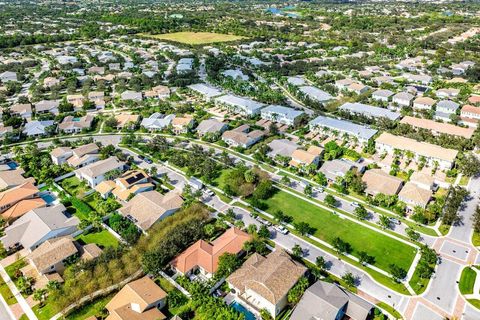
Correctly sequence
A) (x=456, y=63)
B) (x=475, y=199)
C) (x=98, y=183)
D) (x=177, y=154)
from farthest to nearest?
(x=456, y=63) < (x=177, y=154) < (x=98, y=183) < (x=475, y=199)

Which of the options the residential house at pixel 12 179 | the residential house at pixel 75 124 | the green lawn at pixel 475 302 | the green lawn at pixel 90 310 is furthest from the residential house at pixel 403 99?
the residential house at pixel 12 179

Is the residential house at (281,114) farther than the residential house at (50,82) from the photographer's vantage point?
No

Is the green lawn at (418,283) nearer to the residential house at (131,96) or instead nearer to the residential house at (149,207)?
the residential house at (149,207)

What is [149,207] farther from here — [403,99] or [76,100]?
[403,99]

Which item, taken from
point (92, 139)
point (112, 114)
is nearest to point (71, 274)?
point (92, 139)

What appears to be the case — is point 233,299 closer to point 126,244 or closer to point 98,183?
point 126,244

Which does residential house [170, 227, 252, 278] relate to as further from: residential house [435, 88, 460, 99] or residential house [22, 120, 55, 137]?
residential house [435, 88, 460, 99]

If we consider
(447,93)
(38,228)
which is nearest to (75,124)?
(38,228)
